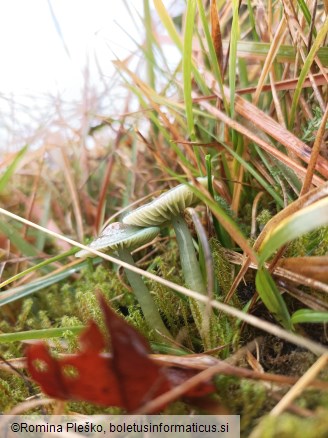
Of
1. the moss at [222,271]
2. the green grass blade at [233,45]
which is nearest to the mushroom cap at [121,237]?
the moss at [222,271]

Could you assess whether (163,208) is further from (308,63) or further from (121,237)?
(308,63)

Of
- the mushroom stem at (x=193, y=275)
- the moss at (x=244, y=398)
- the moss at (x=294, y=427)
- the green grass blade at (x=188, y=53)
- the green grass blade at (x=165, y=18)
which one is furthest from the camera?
the green grass blade at (x=165, y=18)

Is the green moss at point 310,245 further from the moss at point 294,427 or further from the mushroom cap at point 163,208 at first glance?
the moss at point 294,427

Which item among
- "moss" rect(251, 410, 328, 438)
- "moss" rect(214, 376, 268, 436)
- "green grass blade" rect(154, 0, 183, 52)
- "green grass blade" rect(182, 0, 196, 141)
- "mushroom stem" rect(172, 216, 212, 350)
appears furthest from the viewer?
"green grass blade" rect(154, 0, 183, 52)

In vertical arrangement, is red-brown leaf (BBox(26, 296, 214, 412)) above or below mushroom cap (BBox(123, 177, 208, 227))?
below

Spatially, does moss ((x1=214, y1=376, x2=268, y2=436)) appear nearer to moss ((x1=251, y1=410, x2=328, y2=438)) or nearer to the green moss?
moss ((x1=251, y1=410, x2=328, y2=438))

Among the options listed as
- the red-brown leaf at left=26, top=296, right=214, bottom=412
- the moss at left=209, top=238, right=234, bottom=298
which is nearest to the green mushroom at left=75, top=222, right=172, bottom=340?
the moss at left=209, top=238, right=234, bottom=298
